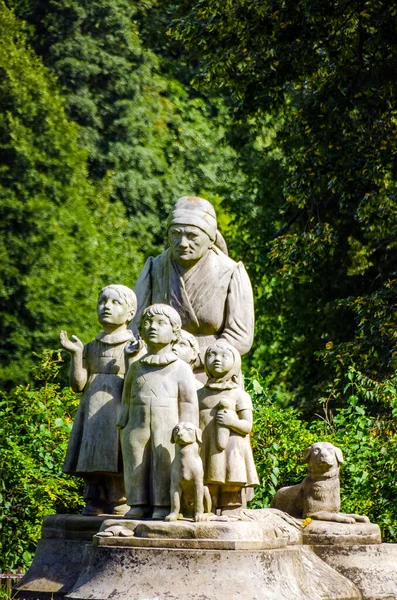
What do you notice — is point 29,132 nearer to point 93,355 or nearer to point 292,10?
point 292,10

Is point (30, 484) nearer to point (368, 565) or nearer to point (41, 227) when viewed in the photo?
point (368, 565)

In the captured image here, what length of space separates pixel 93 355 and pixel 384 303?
8090 millimetres

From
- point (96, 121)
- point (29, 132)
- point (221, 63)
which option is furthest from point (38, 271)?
point (221, 63)

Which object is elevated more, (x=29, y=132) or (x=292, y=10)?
(x=29, y=132)

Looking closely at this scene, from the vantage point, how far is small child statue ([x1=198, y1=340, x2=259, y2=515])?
8.78m

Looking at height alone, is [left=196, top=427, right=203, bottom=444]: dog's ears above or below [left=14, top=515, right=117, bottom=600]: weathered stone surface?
above

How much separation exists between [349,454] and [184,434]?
208 inches

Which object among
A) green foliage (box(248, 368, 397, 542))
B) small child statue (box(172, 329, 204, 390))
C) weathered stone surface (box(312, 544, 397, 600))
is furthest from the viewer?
green foliage (box(248, 368, 397, 542))

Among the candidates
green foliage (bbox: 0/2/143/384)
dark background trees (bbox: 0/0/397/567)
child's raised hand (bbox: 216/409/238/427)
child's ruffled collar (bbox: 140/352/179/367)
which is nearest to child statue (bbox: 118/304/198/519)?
child's ruffled collar (bbox: 140/352/179/367)

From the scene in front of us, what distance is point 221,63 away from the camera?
1819cm

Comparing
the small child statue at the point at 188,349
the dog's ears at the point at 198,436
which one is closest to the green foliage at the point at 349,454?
the small child statue at the point at 188,349

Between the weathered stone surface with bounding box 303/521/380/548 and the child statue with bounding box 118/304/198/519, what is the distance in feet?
5.53

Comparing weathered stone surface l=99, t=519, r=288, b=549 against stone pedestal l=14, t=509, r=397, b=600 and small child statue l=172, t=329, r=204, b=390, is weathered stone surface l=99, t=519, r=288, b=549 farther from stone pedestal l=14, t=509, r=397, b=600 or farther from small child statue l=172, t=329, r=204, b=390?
small child statue l=172, t=329, r=204, b=390

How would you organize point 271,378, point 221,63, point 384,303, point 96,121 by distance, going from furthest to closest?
point 96,121 → point 271,378 → point 221,63 → point 384,303
